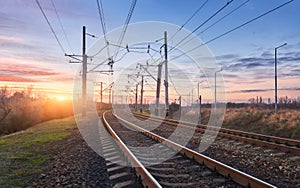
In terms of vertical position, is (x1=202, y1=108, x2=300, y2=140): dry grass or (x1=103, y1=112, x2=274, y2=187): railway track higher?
(x1=202, y1=108, x2=300, y2=140): dry grass

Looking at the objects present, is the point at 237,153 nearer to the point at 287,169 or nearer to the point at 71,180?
the point at 287,169

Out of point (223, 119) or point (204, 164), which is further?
point (223, 119)

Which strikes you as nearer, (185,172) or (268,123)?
(185,172)

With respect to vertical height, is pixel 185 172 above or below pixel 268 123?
below

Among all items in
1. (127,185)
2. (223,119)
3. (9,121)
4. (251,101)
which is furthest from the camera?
(251,101)

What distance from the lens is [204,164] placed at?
8734mm

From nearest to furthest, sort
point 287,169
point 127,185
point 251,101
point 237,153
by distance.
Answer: point 127,185, point 287,169, point 237,153, point 251,101

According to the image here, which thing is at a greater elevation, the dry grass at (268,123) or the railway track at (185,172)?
the dry grass at (268,123)

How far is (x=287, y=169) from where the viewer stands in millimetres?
8391

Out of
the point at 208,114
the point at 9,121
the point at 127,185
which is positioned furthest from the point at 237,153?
the point at 9,121

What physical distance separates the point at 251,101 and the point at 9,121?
38.4m

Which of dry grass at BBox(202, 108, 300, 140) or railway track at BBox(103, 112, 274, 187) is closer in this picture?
railway track at BBox(103, 112, 274, 187)

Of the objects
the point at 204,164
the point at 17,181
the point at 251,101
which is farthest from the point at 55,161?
the point at 251,101

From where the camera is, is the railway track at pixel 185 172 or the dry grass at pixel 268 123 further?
the dry grass at pixel 268 123
